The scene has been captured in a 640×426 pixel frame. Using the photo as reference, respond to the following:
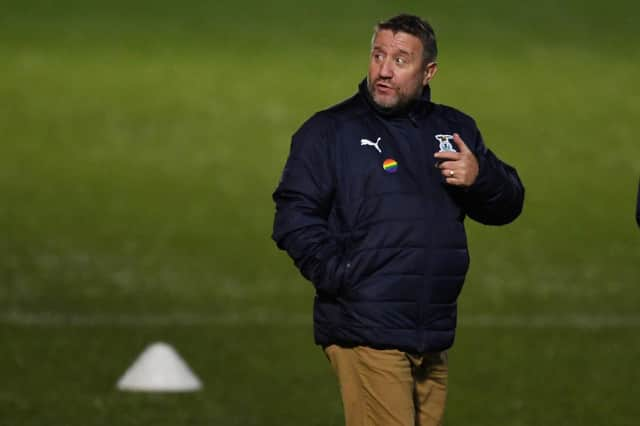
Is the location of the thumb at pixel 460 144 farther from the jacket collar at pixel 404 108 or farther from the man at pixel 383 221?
the jacket collar at pixel 404 108

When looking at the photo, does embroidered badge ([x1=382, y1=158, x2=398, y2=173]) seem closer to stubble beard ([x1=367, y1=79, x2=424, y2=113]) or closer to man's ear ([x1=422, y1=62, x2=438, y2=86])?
stubble beard ([x1=367, y1=79, x2=424, y2=113])

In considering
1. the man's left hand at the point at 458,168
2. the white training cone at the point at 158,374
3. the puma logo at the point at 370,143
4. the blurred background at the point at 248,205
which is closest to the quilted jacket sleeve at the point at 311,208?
the puma logo at the point at 370,143

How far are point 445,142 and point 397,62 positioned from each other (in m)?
0.32

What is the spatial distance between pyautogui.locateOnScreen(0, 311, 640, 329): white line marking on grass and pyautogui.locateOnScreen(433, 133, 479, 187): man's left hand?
665 centimetres

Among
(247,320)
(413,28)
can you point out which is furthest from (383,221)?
(247,320)

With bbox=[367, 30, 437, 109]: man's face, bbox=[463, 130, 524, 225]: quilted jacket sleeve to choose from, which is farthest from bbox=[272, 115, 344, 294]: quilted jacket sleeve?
bbox=[463, 130, 524, 225]: quilted jacket sleeve

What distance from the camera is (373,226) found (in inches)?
268

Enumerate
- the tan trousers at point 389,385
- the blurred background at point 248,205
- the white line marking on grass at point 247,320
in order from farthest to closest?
the white line marking on grass at point 247,320, the blurred background at point 248,205, the tan trousers at point 389,385

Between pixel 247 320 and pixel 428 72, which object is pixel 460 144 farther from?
pixel 247 320

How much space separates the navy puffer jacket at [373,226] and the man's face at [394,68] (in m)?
0.07

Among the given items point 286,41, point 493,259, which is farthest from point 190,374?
point 286,41

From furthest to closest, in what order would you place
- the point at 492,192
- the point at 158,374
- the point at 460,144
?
the point at 158,374
the point at 492,192
the point at 460,144

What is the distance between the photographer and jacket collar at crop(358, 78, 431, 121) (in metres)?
6.90

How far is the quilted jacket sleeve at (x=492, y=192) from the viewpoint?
272 inches
